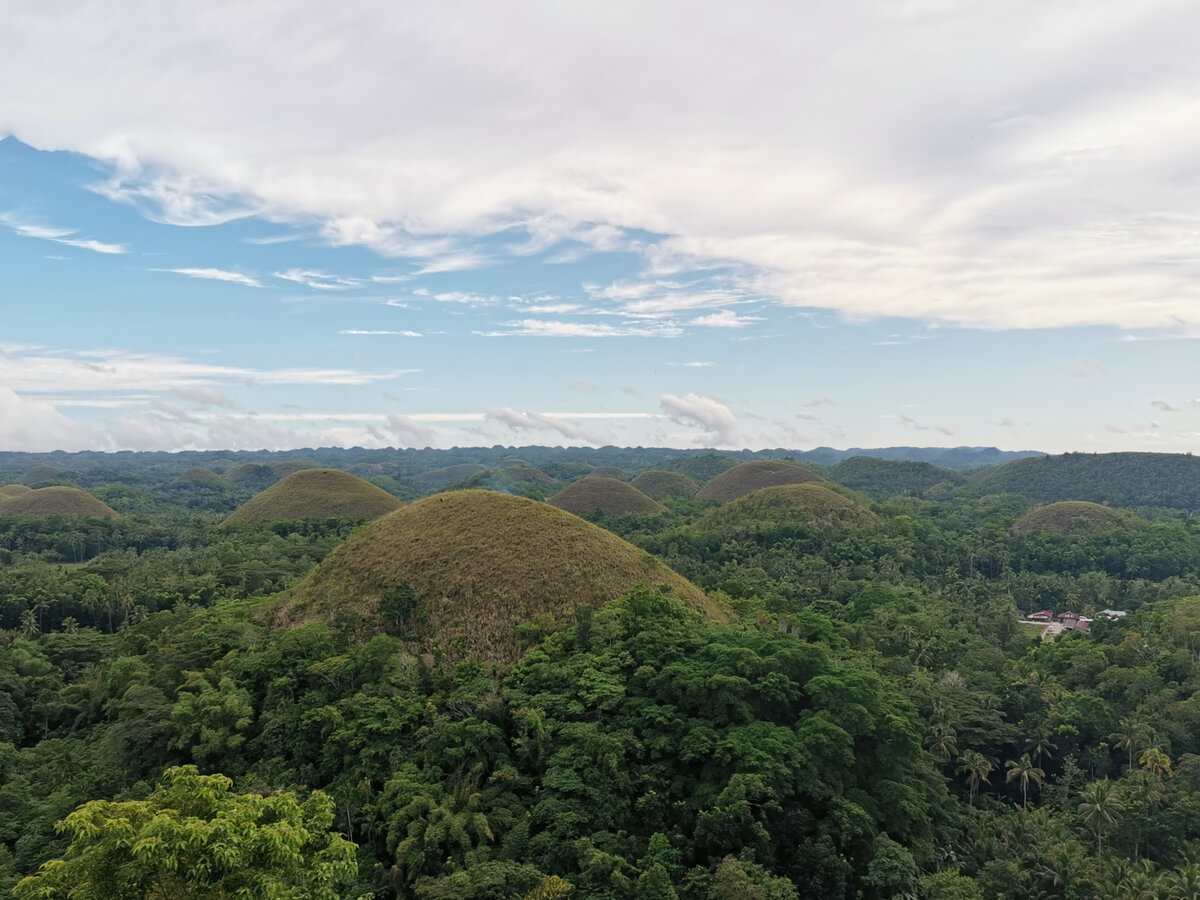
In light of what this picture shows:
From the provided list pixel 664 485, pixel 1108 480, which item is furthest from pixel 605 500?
pixel 1108 480

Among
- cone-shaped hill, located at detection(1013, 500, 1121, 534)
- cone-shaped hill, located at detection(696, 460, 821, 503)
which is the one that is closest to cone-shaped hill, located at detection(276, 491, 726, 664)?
cone-shaped hill, located at detection(1013, 500, 1121, 534)

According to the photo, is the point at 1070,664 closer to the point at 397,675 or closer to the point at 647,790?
the point at 647,790

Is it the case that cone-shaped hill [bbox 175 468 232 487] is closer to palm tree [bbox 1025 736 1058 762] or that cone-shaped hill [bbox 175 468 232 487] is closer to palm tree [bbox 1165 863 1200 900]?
palm tree [bbox 1025 736 1058 762]

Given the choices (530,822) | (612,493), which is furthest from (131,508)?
(530,822)

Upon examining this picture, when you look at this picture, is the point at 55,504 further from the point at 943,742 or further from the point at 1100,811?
the point at 1100,811

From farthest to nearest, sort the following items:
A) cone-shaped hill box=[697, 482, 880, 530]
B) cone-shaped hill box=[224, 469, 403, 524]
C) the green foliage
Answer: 1. cone-shaped hill box=[224, 469, 403, 524]
2. cone-shaped hill box=[697, 482, 880, 530]
3. the green foliage

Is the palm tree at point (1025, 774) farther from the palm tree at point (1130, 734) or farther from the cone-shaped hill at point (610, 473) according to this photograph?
the cone-shaped hill at point (610, 473)

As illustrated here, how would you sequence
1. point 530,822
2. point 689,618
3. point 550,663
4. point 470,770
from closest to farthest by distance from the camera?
point 530,822 < point 470,770 < point 550,663 < point 689,618
